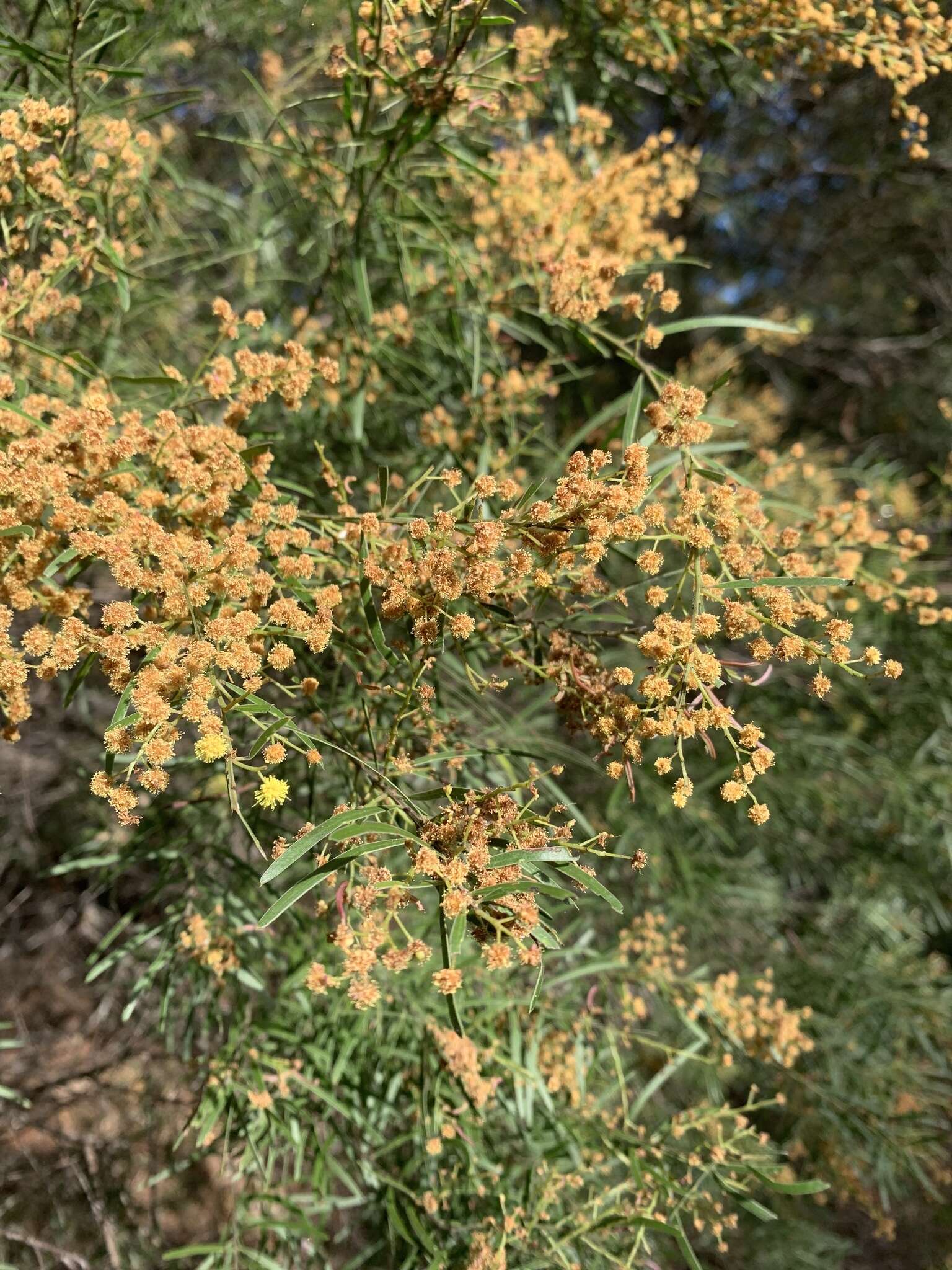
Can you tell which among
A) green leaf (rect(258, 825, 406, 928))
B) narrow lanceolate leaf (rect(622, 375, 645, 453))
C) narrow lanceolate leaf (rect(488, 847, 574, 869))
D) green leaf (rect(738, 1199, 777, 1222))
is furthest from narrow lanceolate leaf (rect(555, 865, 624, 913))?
green leaf (rect(738, 1199, 777, 1222))

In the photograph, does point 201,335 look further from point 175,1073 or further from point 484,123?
point 175,1073

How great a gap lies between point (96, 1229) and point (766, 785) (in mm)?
2408

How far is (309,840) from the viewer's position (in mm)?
819

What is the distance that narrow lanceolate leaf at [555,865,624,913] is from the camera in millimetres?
838

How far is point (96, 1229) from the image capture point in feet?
7.48

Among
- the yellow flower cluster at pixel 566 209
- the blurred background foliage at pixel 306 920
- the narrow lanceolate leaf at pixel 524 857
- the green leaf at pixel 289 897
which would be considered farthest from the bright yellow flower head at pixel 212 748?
the yellow flower cluster at pixel 566 209

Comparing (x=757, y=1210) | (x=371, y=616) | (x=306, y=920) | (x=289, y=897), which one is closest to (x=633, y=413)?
(x=371, y=616)

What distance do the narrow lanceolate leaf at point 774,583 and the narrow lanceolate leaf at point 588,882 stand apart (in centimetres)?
36

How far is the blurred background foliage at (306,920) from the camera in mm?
1568

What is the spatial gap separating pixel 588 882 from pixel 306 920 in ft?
2.95

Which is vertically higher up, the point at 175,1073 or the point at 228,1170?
the point at 228,1170

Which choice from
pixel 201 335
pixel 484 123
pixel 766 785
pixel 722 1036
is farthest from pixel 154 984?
pixel 484 123

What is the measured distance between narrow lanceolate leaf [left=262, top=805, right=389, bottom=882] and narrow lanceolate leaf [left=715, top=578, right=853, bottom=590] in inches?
18.6

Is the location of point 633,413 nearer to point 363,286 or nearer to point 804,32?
point 363,286
